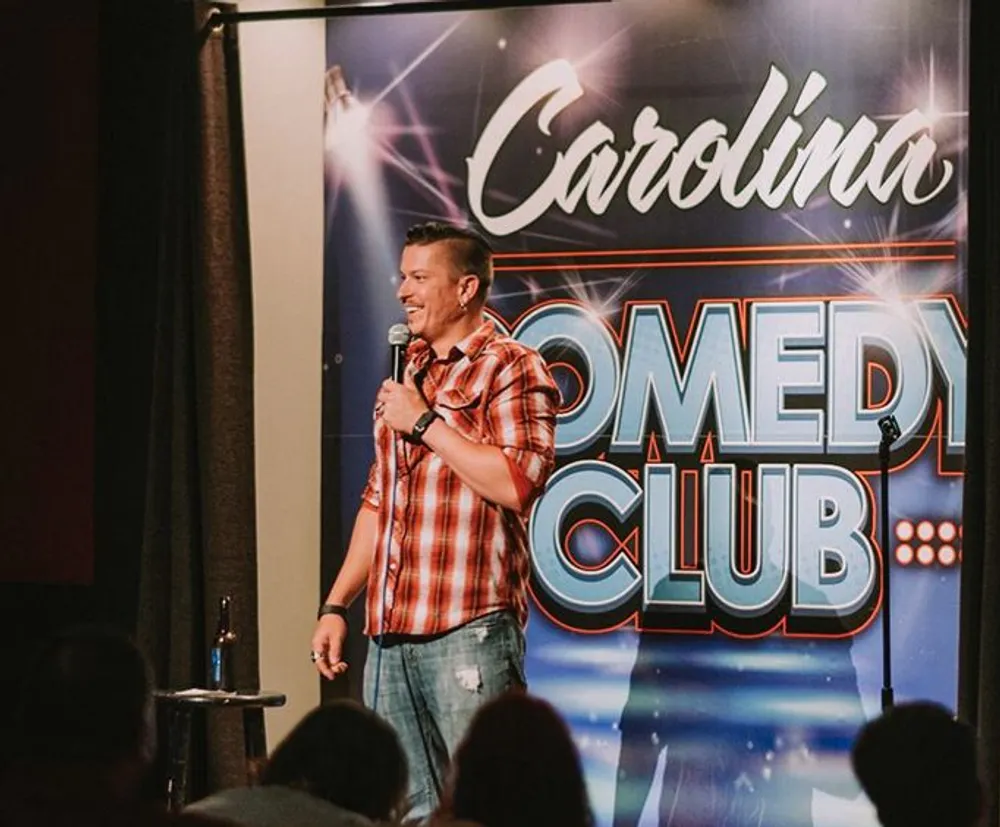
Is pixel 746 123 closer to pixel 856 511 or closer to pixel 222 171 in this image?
pixel 856 511

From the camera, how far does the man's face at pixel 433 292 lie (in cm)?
444

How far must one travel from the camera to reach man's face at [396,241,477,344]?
175 inches

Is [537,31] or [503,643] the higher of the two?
[537,31]

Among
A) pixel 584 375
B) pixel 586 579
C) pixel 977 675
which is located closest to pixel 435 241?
pixel 584 375

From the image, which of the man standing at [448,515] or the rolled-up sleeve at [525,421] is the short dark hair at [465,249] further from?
the rolled-up sleeve at [525,421]

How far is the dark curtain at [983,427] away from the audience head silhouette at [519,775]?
208 cm

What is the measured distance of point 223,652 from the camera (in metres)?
4.84

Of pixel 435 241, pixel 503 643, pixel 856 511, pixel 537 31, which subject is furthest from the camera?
pixel 537 31

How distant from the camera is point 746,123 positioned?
5.08 meters

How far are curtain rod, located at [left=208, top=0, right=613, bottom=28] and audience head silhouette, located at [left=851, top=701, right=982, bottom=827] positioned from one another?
274cm

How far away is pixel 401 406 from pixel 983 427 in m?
1.41

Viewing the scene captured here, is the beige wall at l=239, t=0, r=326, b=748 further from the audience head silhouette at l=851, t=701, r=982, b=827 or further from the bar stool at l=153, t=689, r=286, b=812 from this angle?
the audience head silhouette at l=851, t=701, r=982, b=827

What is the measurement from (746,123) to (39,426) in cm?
222

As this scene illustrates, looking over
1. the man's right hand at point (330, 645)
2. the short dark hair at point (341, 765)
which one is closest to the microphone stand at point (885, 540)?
the man's right hand at point (330, 645)
